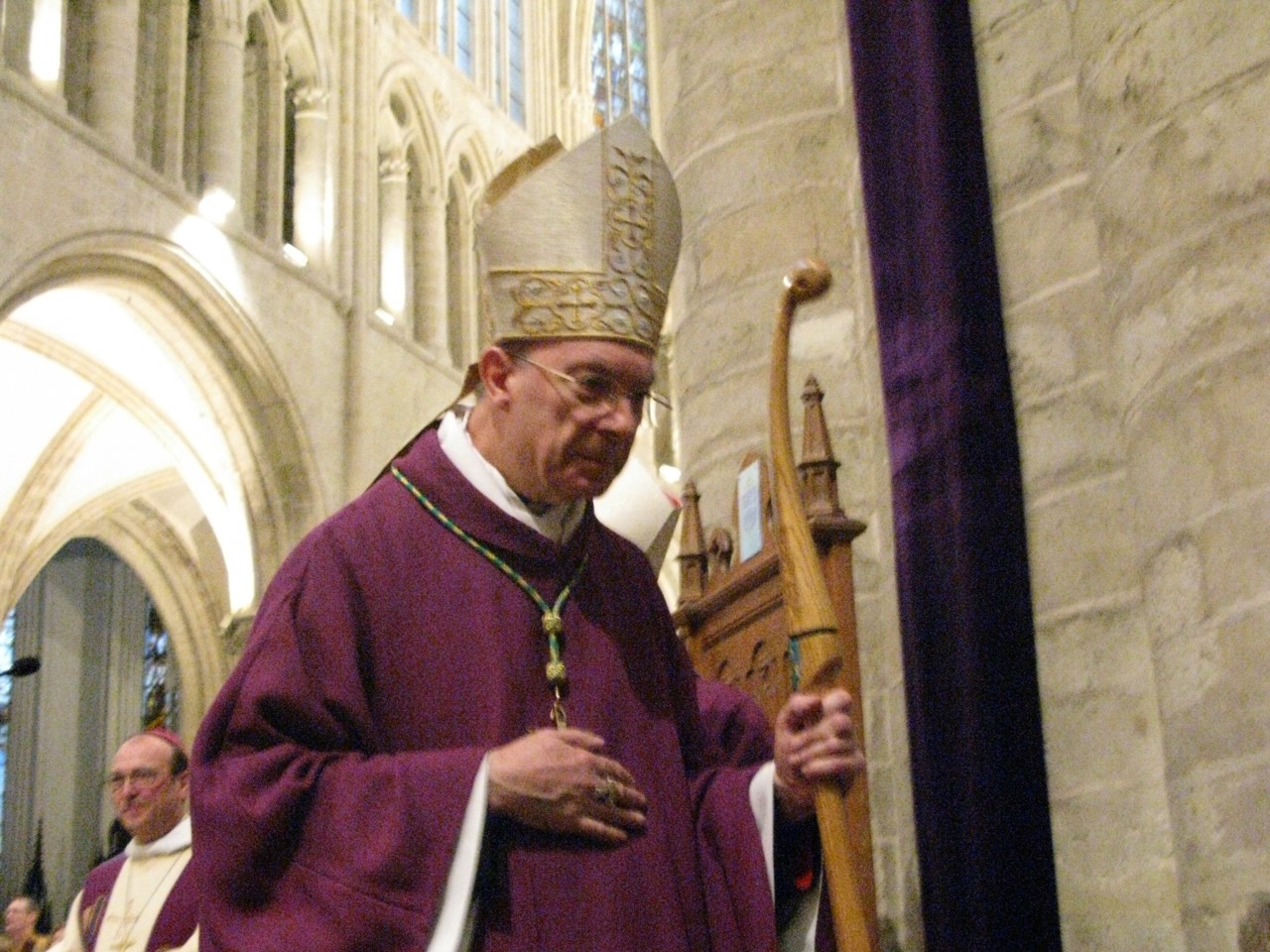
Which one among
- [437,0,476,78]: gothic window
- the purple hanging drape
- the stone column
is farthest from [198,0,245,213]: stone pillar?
the purple hanging drape

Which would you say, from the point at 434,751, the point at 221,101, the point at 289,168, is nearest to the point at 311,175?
the point at 289,168

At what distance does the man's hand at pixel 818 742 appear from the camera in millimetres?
1860

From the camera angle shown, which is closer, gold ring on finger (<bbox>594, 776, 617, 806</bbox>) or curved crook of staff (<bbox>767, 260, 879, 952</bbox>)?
gold ring on finger (<bbox>594, 776, 617, 806</bbox>)

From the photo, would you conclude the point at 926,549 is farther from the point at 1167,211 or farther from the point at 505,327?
the point at 505,327

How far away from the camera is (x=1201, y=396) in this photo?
7.82ft

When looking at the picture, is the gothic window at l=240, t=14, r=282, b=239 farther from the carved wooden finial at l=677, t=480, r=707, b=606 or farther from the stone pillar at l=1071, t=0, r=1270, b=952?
the stone pillar at l=1071, t=0, r=1270, b=952

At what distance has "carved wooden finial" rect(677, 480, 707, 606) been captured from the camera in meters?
4.17

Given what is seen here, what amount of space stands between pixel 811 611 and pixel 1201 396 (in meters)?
0.77

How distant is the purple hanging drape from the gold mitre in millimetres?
1168

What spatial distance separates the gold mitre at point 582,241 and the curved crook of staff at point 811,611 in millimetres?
192

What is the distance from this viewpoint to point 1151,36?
2568mm

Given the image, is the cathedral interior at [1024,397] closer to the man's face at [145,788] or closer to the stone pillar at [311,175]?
the man's face at [145,788]

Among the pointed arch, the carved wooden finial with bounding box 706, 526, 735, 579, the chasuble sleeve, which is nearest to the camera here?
the chasuble sleeve

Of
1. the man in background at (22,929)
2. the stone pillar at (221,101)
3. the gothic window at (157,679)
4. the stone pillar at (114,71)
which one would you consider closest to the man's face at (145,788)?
the man in background at (22,929)
